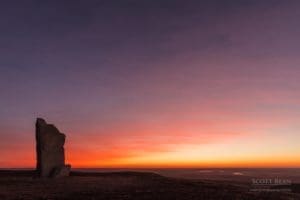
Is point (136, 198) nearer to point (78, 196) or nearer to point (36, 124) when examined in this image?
point (78, 196)

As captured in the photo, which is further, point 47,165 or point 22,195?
point 47,165

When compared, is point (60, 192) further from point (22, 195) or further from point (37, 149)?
point (37, 149)

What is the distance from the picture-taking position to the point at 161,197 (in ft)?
83.9

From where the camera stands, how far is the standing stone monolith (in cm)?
4469

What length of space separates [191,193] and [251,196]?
3.54m

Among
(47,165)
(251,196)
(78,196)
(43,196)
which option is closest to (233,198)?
(251,196)

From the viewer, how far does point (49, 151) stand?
1788 inches

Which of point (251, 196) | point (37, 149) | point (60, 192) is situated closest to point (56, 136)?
point (37, 149)

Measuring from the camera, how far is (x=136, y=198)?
24.9m

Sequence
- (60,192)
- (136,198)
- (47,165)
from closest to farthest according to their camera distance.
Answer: (136,198) → (60,192) → (47,165)

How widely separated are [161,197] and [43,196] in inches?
254

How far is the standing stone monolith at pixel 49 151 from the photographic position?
44.7 metres

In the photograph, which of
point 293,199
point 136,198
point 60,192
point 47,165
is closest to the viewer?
point 136,198

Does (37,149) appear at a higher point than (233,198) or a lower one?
higher
